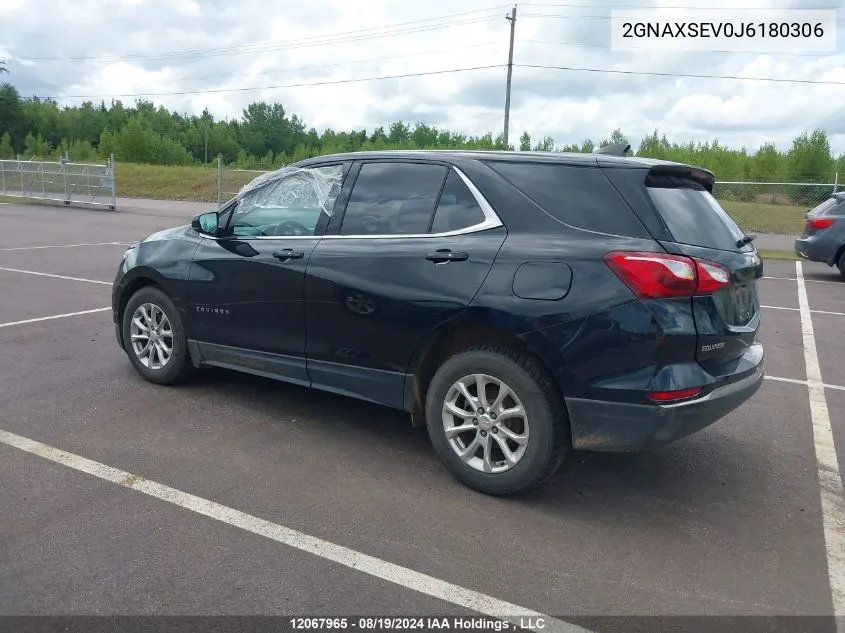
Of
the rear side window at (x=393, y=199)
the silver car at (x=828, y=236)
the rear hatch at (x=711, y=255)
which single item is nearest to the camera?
the rear hatch at (x=711, y=255)

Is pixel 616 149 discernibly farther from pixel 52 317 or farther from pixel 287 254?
pixel 52 317

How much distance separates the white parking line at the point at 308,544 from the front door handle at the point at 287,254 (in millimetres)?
1569

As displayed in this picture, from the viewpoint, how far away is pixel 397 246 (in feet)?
14.2

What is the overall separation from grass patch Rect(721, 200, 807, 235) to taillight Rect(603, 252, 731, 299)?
25.0m

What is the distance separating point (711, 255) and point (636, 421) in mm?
939

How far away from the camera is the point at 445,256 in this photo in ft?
13.5

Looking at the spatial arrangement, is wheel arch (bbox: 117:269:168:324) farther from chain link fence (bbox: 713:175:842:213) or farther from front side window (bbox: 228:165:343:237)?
chain link fence (bbox: 713:175:842:213)

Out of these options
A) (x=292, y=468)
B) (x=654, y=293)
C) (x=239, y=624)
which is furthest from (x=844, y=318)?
(x=239, y=624)

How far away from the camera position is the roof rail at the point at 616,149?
15.1ft

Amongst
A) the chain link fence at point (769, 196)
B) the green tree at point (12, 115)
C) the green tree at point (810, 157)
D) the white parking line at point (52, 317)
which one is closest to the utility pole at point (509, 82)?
the chain link fence at point (769, 196)

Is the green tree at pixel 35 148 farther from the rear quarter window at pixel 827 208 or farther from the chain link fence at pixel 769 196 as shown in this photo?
the rear quarter window at pixel 827 208

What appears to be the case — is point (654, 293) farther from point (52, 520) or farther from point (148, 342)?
point (148, 342)

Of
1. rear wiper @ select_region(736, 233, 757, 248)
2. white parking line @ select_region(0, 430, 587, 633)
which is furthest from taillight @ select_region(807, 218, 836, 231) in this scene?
white parking line @ select_region(0, 430, 587, 633)

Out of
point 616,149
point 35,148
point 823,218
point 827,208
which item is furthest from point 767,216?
point 35,148
